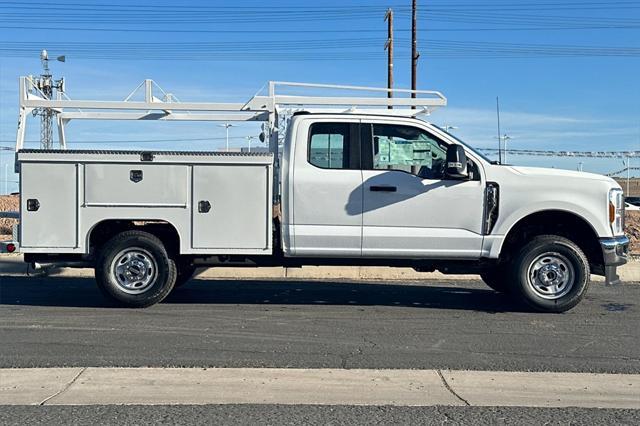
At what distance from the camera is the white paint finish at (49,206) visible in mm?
8250

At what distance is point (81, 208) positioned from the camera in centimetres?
831

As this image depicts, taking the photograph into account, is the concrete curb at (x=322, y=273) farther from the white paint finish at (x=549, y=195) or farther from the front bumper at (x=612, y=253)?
the white paint finish at (x=549, y=195)

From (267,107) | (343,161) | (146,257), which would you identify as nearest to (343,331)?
(343,161)

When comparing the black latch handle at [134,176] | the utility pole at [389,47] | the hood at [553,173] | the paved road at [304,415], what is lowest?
the paved road at [304,415]

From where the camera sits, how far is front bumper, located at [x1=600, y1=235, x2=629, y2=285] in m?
8.27

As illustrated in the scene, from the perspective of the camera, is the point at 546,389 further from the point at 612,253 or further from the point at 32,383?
the point at 32,383

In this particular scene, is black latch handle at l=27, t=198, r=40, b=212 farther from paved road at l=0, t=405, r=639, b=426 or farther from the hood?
the hood

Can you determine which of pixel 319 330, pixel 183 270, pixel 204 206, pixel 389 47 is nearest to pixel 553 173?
pixel 319 330

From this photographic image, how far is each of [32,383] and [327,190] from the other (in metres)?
3.93

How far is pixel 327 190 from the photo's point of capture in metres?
8.24

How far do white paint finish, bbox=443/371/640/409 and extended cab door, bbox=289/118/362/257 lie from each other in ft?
8.90

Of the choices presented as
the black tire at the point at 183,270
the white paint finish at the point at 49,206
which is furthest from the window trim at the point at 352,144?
the white paint finish at the point at 49,206

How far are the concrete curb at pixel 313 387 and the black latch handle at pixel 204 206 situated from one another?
272 cm

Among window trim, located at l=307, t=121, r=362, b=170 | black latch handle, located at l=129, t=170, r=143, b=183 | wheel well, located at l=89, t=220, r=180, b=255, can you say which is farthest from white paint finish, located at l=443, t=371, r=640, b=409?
A: black latch handle, located at l=129, t=170, r=143, b=183
